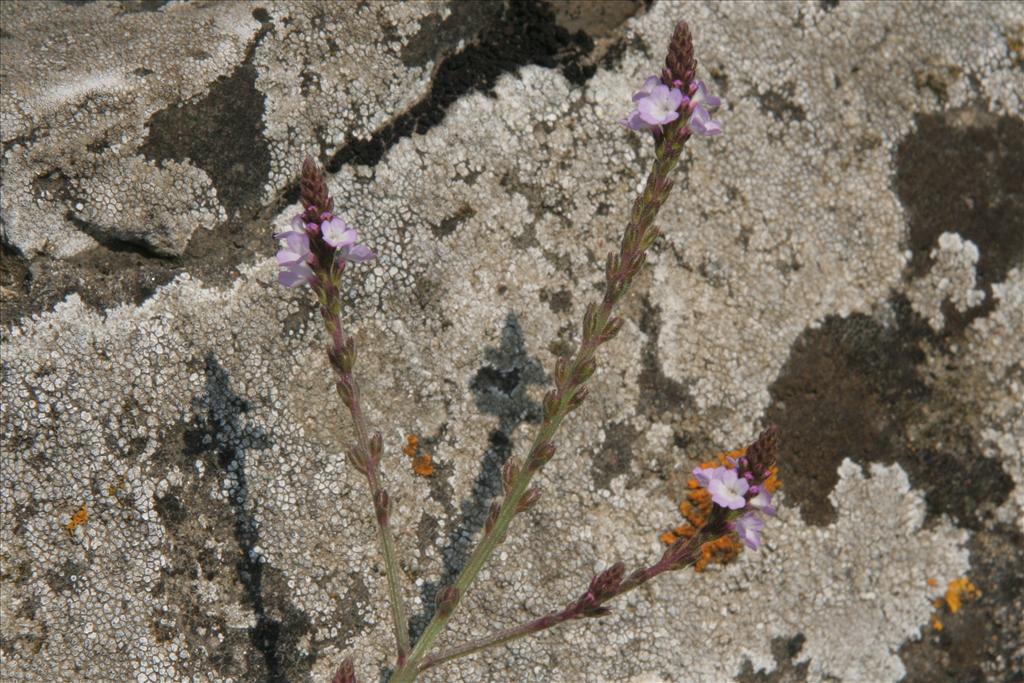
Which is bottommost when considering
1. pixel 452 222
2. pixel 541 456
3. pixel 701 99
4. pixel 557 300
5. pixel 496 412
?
pixel 541 456

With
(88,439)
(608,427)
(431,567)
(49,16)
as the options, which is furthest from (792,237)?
(49,16)

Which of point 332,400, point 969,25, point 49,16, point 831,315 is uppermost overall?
point 969,25

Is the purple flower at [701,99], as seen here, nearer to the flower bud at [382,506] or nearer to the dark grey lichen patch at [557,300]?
the dark grey lichen patch at [557,300]

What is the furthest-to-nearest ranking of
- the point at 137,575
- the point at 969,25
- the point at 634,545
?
1. the point at 969,25
2. the point at 634,545
3. the point at 137,575

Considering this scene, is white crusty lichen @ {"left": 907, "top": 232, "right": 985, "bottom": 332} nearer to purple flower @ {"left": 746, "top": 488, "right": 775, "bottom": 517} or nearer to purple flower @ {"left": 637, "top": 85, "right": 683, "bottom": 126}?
purple flower @ {"left": 746, "top": 488, "right": 775, "bottom": 517}

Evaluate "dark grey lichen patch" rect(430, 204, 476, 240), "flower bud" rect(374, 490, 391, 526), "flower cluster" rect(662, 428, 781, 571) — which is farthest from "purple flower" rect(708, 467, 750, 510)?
"dark grey lichen patch" rect(430, 204, 476, 240)

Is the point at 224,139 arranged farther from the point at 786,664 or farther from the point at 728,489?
the point at 786,664

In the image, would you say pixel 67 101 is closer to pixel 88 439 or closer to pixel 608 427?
pixel 88 439

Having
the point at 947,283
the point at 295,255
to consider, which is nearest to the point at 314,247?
the point at 295,255
